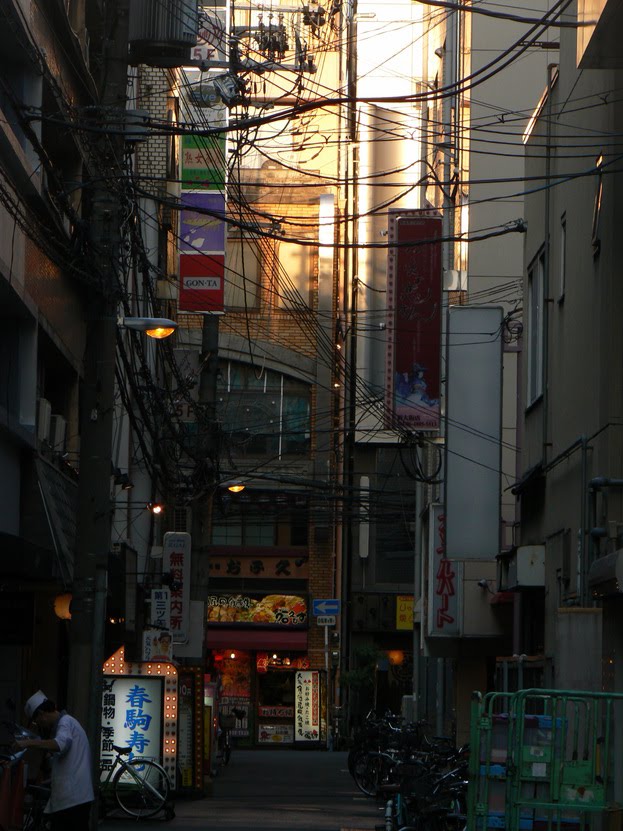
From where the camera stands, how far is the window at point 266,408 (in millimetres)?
49031

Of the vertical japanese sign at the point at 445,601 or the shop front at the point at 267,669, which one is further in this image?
the shop front at the point at 267,669

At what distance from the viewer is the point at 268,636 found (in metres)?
48.0

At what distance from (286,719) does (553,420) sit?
1304 inches

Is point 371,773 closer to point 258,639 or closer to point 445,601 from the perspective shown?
point 445,601

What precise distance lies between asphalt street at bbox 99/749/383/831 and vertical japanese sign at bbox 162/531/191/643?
10.5 ft

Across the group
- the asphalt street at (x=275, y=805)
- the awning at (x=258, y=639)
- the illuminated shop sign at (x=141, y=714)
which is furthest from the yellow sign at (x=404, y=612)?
the illuminated shop sign at (x=141, y=714)

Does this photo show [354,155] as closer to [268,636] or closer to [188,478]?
[268,636]

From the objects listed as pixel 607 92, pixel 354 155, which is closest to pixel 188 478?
pixel 607 92

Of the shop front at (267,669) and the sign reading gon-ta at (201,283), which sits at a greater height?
the sign reading gon-ta at (201,283)

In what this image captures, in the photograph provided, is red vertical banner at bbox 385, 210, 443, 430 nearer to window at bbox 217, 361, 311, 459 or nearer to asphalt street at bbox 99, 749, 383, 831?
asphalt street at bbox 99, 749, 383, 831

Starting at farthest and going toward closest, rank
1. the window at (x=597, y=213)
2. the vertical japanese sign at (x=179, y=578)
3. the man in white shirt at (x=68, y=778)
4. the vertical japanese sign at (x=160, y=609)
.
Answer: the vertical japanese sign at (x=179, y=578)
the vertical japanese sign at (x=160, y=609)
the window at (x=597, y=213)
the man in white shirt at (x=68, y=778)

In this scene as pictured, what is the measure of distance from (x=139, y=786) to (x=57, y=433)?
17.2 feet

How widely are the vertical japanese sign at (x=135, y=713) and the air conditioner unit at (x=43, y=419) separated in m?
4.62

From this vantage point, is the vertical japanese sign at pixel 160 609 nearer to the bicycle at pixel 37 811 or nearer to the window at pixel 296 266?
the bicycle at pixel 37 811
